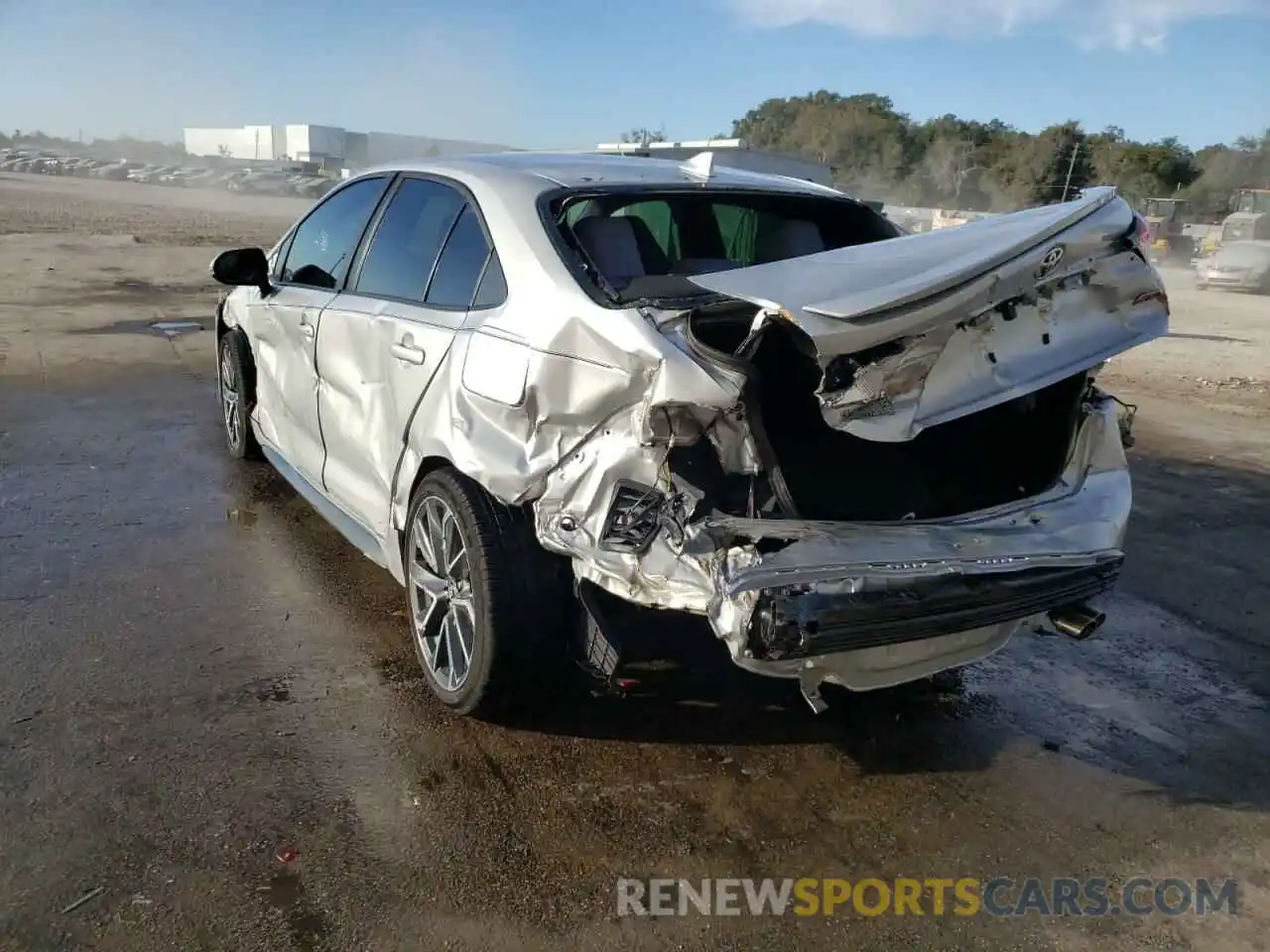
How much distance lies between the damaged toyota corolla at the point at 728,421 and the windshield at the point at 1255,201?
106 feet

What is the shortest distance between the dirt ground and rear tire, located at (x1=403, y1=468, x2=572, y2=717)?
0.20 metres

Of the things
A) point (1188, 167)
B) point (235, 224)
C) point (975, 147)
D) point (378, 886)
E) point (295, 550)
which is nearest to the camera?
point (378, 886)

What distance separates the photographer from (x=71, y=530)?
4.70 meters

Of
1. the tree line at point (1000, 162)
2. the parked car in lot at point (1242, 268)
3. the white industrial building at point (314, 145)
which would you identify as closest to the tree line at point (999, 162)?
the tree line at point (1000, 162)

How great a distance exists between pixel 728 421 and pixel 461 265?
133 centimetres

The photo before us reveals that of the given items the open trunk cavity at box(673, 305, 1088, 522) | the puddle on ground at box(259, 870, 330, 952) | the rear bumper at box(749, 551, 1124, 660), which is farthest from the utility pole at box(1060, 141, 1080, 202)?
the puddle on ground at box(259, 870, 330, 952)

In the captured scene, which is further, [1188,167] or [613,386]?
[1188,167]

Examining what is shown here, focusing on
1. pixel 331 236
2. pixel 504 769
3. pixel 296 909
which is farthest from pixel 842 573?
pixel 331 236

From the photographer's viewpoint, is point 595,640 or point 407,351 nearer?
point 595,640

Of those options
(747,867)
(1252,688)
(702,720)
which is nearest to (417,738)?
(702,720)

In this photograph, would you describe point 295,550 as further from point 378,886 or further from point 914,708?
point 914,708

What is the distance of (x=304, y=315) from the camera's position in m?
4.38

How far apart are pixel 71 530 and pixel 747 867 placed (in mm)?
3724

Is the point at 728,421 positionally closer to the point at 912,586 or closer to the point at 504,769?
the point at 912,586
